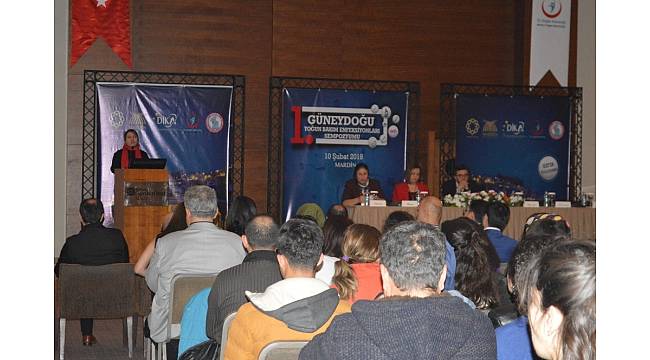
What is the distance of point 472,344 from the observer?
2.05 metres

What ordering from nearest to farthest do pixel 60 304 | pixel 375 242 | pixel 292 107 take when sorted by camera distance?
1. pixel 375 242
2. pixel 60 304
3. pixel 292 107

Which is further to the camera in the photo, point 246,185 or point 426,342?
point 246,185

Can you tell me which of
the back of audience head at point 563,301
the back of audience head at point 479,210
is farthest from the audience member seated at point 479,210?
the back of audience head at point 563,301

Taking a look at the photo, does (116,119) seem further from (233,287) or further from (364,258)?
(233,287)

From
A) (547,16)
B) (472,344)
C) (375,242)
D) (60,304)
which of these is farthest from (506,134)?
(472,344)

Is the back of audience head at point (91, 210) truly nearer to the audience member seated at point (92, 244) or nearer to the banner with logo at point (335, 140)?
the audience member seated at point (92, 244)

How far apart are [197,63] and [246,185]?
1.66m

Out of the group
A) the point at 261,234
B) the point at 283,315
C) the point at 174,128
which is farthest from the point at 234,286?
the point at 174,128

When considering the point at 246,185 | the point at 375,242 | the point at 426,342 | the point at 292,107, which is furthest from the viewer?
the point at 246,185

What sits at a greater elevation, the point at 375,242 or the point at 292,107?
the point at 292,107

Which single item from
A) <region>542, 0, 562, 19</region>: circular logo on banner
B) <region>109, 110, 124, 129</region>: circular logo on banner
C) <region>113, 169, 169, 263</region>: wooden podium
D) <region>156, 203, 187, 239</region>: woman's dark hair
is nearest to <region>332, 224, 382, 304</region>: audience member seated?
<region>156, 203, 187, 239</region>: woman's dark hair

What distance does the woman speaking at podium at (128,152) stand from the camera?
9578 millimetres
